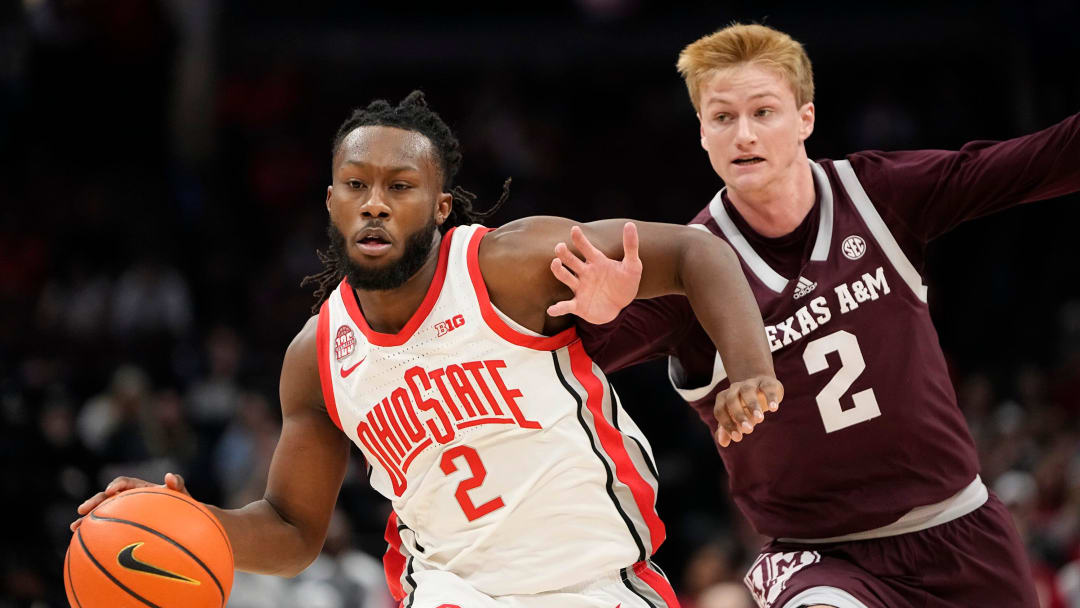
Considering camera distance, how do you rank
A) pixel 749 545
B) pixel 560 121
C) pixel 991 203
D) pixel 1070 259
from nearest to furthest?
pixel 991 203 < pixel 749 545 < pixel 1070 259 < pixel 560 121

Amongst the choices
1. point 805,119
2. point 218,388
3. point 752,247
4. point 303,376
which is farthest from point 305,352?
point 218,388

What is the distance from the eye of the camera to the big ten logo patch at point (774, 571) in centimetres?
430

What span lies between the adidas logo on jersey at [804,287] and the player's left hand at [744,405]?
72cm

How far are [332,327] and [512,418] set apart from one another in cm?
74

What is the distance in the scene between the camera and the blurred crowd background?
1101 centimetres

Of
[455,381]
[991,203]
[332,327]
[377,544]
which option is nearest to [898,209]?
[991,203]

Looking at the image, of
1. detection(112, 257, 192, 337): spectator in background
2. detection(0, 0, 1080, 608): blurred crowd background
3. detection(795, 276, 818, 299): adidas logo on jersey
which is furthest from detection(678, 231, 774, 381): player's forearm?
detection(112, 257, 192, 337): spectator in background

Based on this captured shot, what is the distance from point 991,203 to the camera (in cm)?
438

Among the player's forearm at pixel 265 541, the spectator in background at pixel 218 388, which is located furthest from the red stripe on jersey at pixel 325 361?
the spectator in background at pixel 218 388

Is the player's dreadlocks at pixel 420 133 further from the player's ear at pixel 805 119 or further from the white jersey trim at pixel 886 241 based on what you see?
the white jersey trim at pixel 886 241

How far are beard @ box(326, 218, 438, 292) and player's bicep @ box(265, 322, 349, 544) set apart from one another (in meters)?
0.38

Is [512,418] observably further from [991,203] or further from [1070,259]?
[1070,259]

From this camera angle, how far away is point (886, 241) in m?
4.37

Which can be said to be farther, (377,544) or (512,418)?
(377,544)
